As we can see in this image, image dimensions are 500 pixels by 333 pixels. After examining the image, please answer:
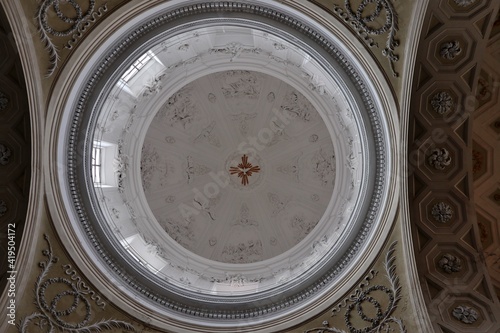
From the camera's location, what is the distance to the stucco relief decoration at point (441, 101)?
34.9ft

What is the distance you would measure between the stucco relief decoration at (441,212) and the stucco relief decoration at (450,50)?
3.36m

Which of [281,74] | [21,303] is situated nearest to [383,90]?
[281,74]

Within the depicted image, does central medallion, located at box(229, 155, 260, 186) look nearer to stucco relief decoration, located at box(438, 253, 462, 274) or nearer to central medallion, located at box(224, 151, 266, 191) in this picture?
central medallion, located at box(224, 151, 266, 191)

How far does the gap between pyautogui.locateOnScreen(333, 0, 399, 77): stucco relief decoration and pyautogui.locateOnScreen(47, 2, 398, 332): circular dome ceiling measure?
0.62 meters

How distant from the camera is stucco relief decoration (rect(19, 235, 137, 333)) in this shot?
11070 millimetres

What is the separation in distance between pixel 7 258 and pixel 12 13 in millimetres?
5544

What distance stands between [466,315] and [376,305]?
1.99 m

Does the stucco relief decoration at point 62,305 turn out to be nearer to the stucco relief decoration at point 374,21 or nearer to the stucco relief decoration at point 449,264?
the stucco relief decoration at point 449,264

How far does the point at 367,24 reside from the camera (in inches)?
391

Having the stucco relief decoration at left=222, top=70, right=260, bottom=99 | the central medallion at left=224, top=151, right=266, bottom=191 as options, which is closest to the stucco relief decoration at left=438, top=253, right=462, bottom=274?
the central medallion at left=224, top=151, right=266, bottom=191

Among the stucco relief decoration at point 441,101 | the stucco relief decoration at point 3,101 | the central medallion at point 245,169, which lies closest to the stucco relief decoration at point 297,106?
the central medallion at point 245,169

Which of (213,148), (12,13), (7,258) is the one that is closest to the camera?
(12,13)

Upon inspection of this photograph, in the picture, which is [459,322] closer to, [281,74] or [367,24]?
[367,24]

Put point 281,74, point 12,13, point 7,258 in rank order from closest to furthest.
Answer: point 12,13 < point 7,258 < point 281,74
